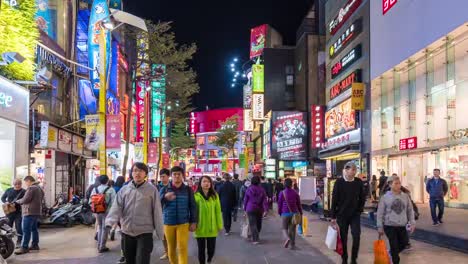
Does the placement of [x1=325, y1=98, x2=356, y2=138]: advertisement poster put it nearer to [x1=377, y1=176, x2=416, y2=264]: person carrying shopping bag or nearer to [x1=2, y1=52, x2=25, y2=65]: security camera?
[x1=2, y1=52, x2=25, y2=65]: security camera

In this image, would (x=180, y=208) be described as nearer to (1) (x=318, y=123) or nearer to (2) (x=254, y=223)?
(2) (x=254, y=223)

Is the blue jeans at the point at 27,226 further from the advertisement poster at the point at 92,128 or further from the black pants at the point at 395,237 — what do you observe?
the black pants at the point at 395,237

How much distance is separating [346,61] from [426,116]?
1183 cm

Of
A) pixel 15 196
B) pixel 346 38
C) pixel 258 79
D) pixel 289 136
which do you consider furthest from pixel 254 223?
pixel 258 79

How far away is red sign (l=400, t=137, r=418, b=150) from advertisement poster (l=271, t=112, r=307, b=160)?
23.6m

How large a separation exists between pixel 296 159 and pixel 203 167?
69171 mm

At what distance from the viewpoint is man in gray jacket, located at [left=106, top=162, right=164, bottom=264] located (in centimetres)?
A: 660

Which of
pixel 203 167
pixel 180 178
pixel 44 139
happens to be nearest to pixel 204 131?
pixel 203 167

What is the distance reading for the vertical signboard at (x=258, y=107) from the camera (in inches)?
2485

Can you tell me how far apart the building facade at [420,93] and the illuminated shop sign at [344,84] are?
200 cm

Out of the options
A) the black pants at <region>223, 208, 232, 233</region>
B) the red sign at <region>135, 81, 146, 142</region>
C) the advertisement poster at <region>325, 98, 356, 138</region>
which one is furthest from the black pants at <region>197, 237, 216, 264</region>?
the red sign at <region>135, 81, 146, 142</region>

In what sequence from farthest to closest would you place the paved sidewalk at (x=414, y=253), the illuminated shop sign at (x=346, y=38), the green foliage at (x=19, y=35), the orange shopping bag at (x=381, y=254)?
the illuminated shop sign at (x=346, y=38) < the green foliage at (x=19, y=35) < the paved sidewalk at (x=414, y=253) < the orange shopping bag at (x=381, y=254)

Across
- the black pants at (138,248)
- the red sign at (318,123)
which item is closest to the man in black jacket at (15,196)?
the black pants at (138,248)

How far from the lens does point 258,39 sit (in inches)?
2933
